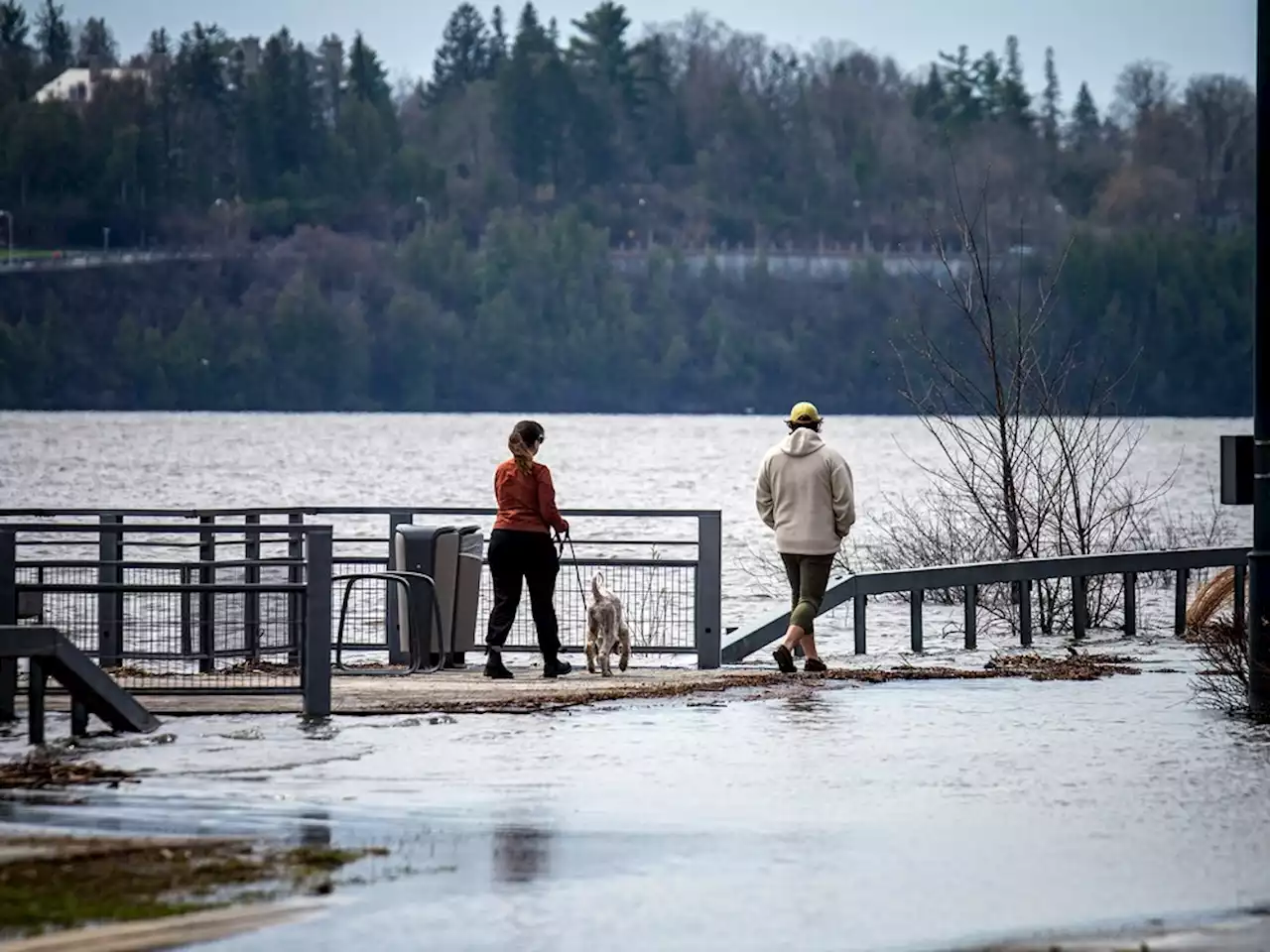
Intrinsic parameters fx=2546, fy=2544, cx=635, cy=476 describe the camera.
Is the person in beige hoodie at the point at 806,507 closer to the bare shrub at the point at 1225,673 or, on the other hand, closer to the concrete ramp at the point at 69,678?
the bare shrub at the point at 1225,673

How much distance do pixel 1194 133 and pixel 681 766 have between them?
187m

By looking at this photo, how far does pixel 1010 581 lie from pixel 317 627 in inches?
358

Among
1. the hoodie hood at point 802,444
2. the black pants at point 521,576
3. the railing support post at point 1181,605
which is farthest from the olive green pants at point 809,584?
the railing support post at point 1181,605

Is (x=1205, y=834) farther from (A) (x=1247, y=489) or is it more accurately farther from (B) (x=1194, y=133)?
(B) (x=1194, y=133)

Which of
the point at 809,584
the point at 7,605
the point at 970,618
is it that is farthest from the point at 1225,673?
the point at 7,605

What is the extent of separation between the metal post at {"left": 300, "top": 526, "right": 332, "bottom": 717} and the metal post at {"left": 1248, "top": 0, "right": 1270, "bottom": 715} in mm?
5027

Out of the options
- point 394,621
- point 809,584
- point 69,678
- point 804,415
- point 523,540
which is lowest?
point 394,621

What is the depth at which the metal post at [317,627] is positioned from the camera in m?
13.8

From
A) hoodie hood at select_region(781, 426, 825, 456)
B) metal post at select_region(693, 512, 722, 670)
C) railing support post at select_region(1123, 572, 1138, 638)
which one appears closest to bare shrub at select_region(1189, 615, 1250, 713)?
hoodie hood at select_region(781, 426, 825, 456)

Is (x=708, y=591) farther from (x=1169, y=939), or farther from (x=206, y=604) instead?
(x=1169, y=939)

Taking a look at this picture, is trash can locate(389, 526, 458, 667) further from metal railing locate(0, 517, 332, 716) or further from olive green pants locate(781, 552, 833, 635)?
olive green pants locate(781, 552, 833, 635)

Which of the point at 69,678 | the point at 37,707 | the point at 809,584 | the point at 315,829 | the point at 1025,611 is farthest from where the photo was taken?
the point at 1025,611

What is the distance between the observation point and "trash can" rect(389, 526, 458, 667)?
58.7 feet

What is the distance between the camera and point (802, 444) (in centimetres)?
1698
